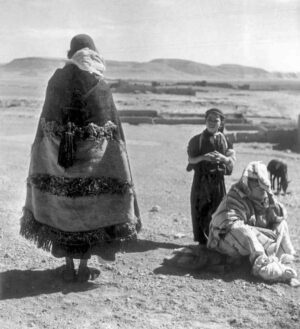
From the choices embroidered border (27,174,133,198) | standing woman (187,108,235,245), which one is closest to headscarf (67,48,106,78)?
embroidered border (27,174,133,198)

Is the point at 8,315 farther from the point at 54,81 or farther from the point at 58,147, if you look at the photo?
the point at 54,81

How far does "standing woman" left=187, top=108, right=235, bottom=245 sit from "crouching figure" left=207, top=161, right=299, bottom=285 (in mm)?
417

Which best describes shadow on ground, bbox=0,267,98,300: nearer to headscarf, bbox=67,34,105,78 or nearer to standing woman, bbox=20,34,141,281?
standing woman, bbox=20,34,141,281

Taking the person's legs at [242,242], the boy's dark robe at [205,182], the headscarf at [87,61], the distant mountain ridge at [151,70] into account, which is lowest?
the person's legs at [242,242]

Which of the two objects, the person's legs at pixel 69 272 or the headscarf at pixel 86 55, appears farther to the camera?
the person's legs at pixel 69 272

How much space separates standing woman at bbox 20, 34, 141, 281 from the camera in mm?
4688

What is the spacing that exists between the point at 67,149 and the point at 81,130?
210mm

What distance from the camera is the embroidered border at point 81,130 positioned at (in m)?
4.68

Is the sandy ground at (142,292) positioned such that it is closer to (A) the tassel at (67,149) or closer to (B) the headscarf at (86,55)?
(A) the tassel at (67,149)

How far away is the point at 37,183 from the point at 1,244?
1609 mm

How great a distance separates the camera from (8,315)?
14.3 feet

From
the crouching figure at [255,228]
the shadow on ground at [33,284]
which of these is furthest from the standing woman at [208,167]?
the shadow on ground at [33,284]

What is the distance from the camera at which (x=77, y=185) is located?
475 cm

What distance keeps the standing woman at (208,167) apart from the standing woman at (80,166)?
116 cm
